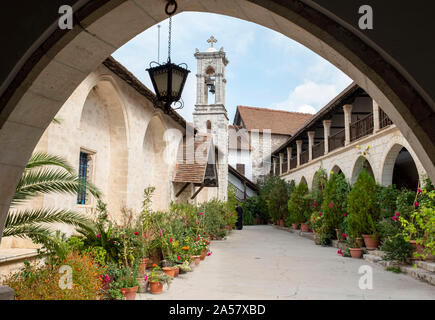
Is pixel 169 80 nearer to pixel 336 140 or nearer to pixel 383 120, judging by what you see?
pixel 383 120

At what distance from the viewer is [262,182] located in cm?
2908

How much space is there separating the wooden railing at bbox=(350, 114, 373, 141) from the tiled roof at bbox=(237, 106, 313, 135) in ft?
57.3

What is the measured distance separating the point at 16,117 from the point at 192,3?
135 centimetres

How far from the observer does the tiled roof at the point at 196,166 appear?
1412cm

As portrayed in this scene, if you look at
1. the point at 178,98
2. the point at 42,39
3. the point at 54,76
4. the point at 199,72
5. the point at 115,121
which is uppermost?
the point at 199,72

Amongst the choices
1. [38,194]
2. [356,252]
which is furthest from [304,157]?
[38,194]

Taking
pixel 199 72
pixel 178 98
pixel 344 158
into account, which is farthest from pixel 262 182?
pixel 178 98

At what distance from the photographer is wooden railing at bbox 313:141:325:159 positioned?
17094 mm

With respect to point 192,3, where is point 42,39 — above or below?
below

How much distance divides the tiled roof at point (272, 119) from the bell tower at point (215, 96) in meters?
10.7

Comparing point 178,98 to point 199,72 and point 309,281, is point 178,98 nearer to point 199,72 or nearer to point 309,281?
point 309,281

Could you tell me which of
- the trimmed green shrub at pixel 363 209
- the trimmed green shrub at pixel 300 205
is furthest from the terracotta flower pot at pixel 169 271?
the trimmed green shrub at pixel 300 205

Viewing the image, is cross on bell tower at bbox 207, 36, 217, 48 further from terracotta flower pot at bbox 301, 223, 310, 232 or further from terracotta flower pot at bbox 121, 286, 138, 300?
terracotta flower pot at bbox 121, 286, 138, 300

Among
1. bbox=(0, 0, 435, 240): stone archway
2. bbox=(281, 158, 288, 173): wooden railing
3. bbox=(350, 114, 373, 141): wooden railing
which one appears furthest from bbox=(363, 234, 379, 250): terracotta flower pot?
bbox=(281, 158, 288, 173): wooden railing
